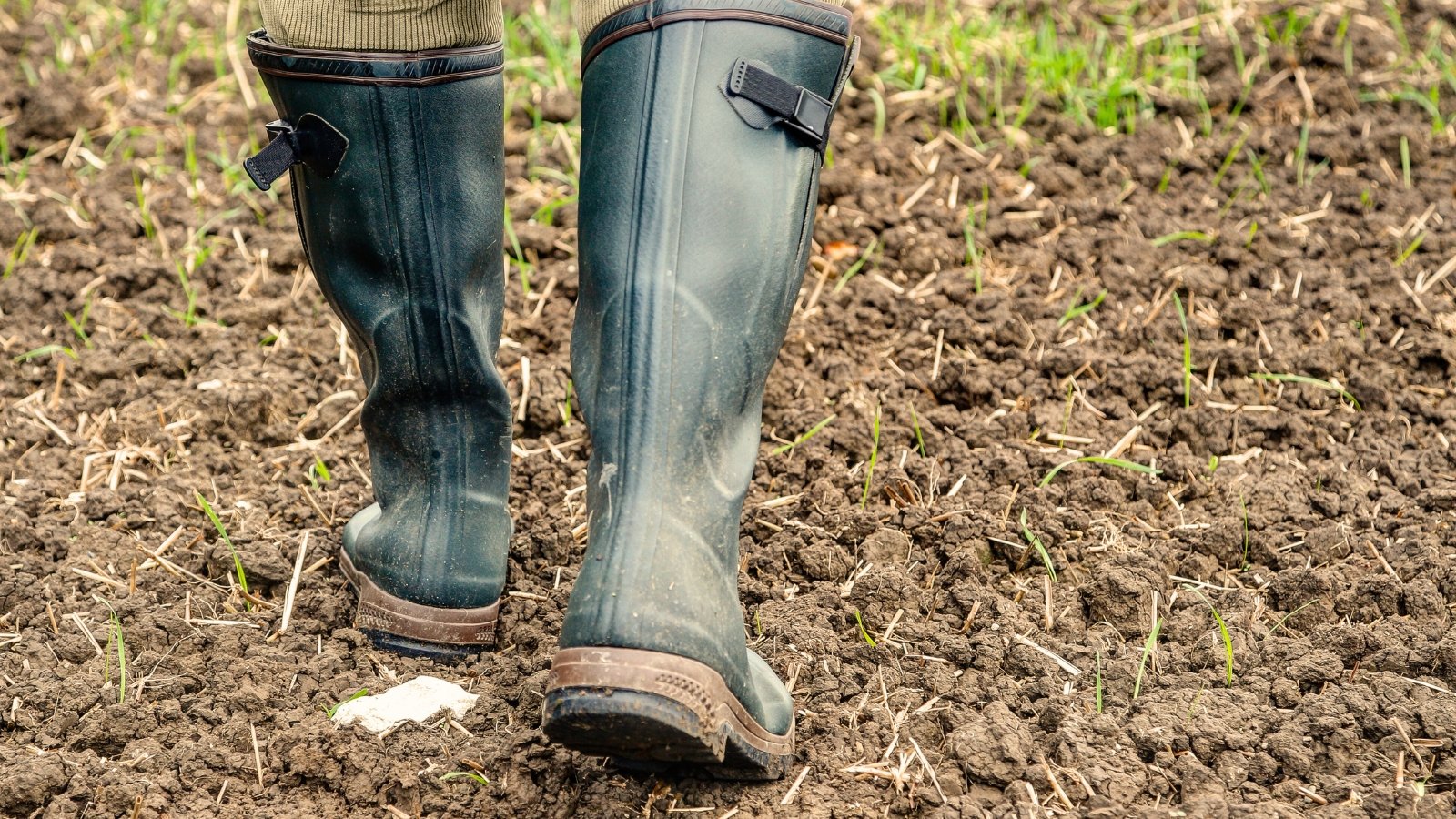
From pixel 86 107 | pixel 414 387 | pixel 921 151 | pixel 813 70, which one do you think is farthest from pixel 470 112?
pixel 86 107

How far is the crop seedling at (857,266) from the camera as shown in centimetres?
288

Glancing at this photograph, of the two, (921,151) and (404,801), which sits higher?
(921,151)

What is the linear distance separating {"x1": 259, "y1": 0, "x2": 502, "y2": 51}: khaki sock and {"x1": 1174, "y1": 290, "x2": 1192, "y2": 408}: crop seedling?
1487 millimetres

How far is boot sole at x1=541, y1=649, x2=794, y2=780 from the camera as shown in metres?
1.35

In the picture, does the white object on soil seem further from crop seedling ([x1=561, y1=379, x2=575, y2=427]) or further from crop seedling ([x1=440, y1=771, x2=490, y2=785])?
crop seedling ([x1=561, y1=379, x2=575, y2=427])

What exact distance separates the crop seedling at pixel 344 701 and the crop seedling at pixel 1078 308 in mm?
1552

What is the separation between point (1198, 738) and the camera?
5.63 feet

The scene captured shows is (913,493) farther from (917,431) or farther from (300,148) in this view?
(300,148)

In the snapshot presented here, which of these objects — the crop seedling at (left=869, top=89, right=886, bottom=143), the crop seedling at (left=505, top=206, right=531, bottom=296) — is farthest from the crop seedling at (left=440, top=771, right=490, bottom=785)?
the crop seedling at (left=869, top=89, right=886, bottom=143)

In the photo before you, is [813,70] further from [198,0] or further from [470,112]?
[198,0]

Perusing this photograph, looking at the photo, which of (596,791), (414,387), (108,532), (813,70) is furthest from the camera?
(108,532)

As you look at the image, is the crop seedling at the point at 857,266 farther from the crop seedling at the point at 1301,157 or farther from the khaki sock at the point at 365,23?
the khaki sock at the point at 365,23

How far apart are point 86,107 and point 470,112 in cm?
231

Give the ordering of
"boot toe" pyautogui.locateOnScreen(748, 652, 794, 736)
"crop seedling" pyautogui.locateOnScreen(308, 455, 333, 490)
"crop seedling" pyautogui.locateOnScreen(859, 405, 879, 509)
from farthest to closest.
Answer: "crop seedling" pyautogui.locateOnScreen(308, 455, 333, 490) < "crop seedling" pyautogui.locateOnScreen(859, 405, 879, 509) < "boot toe" pyautogui.locateOnScreen(748, 652, 794, 736)
